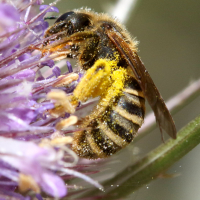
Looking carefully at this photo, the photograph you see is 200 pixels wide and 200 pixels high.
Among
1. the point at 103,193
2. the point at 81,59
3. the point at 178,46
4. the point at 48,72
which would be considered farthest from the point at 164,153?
the point at 178,46

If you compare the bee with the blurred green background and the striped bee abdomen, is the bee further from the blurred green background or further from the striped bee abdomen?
the blurred green background

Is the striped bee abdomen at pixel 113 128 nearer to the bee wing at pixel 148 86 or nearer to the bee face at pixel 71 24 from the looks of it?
the bee wing at pixel 148 86

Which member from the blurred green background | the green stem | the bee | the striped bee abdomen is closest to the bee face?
the bee

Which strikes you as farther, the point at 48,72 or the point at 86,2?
the point at 86,2

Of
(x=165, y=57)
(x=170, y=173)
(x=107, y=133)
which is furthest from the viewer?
(x=165, y=57)

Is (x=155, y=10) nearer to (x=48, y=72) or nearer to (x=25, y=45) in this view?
(x=48, y=72)

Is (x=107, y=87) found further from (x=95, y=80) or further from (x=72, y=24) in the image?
(x=72, y=24)

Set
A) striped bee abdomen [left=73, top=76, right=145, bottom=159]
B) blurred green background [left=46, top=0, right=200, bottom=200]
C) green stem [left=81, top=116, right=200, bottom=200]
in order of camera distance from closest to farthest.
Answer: striped bee abdomen [left=73, top=76, right=145, bottom=159]
green stem [left=81, top=116, right=200, bottom=200]
blurred green background [left=46, top=0, right=200, bottom=200]
